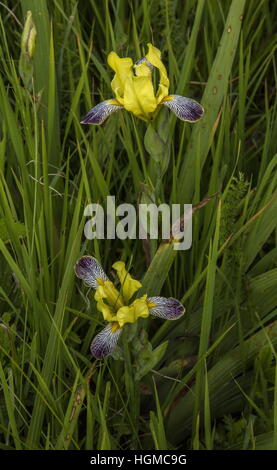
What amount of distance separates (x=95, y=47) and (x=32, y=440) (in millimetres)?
964

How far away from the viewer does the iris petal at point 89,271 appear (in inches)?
38.3

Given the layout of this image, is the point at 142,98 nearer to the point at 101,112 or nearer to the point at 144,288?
the point at 101,112

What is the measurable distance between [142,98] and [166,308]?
324 millimetres

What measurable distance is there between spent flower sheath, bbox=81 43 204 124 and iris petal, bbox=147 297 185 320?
29cm

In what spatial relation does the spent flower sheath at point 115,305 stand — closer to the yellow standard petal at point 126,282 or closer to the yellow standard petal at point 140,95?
the yellow standard petal at point 126,282

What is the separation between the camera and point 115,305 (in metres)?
0.99

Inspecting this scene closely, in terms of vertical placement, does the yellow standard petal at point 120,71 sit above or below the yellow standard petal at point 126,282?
above

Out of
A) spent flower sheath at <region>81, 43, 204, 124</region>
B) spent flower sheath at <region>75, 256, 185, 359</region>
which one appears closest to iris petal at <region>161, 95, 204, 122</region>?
spent flower sheath at <region>81, 43, 204, 124</region>

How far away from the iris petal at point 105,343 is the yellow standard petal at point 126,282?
70 mm

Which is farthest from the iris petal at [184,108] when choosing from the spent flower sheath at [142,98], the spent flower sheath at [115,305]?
the spent flower sheath at [115,305]

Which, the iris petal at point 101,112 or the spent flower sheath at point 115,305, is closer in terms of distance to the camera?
the spent flower sheath at point 115,305

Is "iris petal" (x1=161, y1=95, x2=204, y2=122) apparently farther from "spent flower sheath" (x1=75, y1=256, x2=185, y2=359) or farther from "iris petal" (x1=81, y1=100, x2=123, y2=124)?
"spent flower sheath" (x1=75, y1=256, x2=185, y2=359)

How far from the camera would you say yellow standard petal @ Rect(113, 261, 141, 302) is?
966 millimetres

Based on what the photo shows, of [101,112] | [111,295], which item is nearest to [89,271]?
[111,295]
